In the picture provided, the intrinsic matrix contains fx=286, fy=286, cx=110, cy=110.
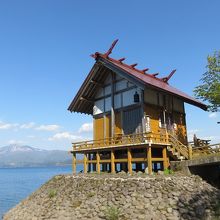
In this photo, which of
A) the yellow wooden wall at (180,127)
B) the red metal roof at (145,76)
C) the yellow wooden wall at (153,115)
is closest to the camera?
the yellow wooden wall at (153,115)

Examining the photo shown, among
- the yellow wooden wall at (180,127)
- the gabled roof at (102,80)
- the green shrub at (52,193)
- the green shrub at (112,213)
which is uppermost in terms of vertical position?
the gabled roof at (102,80)

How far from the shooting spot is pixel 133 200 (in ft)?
58.7

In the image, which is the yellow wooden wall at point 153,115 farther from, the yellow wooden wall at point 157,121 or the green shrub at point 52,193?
the green shrub at point 52,193

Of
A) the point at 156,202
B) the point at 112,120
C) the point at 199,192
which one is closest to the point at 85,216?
the point at 156,202

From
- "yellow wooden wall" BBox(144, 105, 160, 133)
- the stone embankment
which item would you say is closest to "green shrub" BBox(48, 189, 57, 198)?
the stone embankment

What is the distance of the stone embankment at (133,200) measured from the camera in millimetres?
16938

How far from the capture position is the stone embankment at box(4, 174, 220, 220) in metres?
16.9

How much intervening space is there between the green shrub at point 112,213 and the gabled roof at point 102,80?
36.0 feet

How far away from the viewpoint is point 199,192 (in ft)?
61.9

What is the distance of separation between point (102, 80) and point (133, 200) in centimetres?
1573

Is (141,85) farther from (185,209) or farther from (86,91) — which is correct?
(185,209)

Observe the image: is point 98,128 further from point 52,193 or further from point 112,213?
point 112,213

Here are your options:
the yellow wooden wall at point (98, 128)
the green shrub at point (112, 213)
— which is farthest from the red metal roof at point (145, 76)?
the green shrub at point (112, 213)

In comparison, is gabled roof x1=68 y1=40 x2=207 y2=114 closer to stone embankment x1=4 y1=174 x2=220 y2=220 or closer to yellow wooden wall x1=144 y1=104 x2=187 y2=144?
yellow wooden wall x1=144 y1=104 x2=187 y2=144
